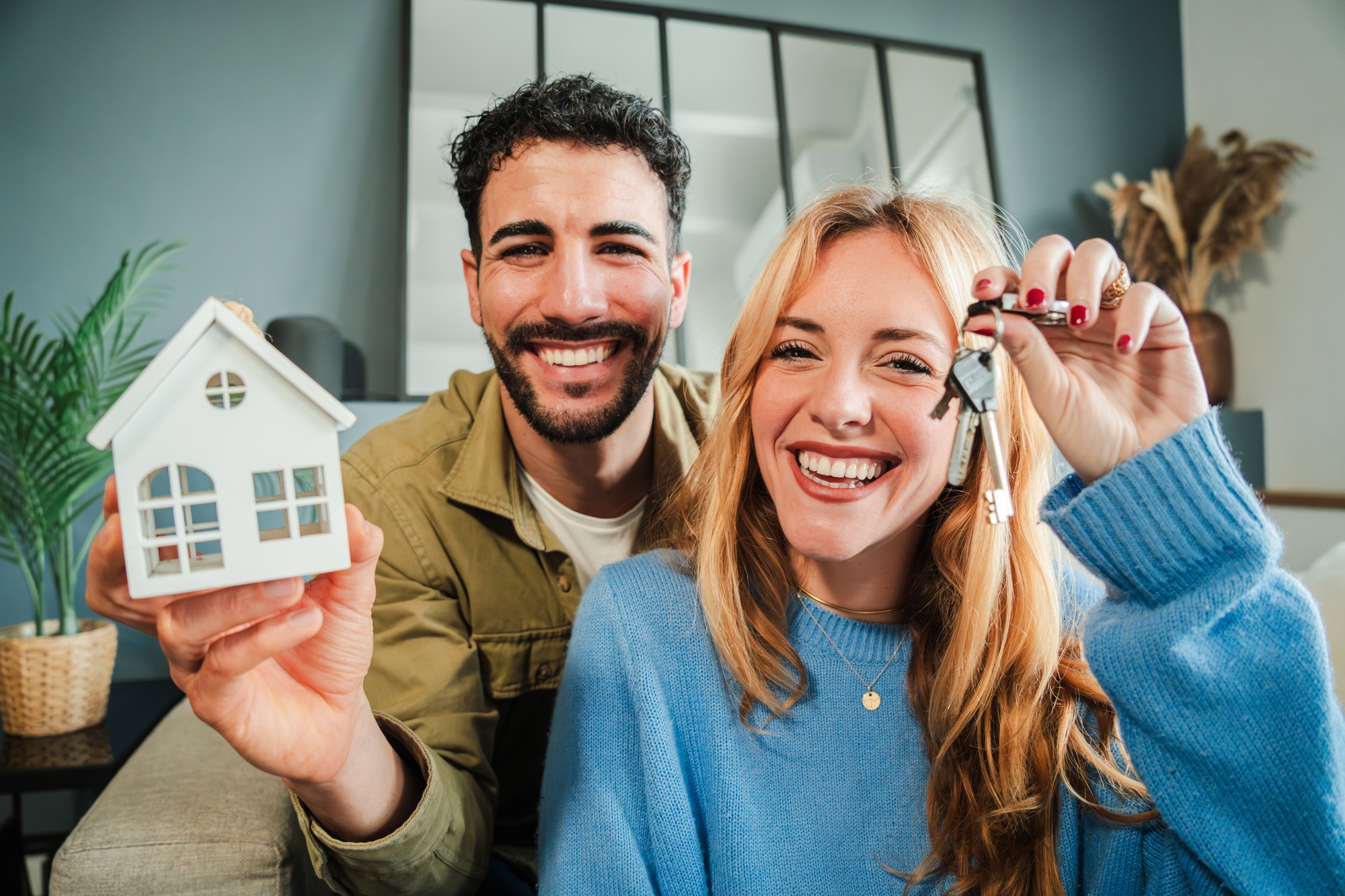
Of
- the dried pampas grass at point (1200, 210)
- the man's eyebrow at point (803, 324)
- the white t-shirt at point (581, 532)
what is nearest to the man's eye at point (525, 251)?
the white t-shirt at point (581, 532)

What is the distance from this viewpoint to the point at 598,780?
36.6 inches

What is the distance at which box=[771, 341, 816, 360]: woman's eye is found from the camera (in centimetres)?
100

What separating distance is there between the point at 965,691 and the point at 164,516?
4.77 ft

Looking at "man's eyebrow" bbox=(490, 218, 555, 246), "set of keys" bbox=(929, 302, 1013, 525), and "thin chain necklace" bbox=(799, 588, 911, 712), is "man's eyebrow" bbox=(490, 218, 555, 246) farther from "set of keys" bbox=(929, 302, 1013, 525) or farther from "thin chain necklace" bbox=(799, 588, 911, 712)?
"set of keys" bbox=(929, 302, 1013, 525)

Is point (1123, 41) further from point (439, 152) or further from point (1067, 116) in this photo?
point (439, 152)

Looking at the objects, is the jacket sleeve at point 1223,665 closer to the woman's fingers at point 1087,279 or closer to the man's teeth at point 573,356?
the woman's fingers at point 1087,279

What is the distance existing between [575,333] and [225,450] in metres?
0.77

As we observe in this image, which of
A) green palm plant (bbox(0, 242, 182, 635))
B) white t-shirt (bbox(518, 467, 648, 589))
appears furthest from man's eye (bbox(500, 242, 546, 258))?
green palm plant (bbox(0, 242, 182, 635))

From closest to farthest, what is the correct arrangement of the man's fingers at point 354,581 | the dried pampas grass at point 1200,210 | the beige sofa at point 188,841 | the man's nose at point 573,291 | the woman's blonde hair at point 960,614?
the man's fingers at point 354,581 < the woman's blonde hair at point 960,614 < the beige sofa at point 188,841 < the man's nose at point 573,291 < the dried pampas grass at point 1200,210

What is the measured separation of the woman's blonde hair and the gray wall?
1737 millimetres

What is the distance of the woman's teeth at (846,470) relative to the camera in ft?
3.08

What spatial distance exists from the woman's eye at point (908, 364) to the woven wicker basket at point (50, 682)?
5.70ft

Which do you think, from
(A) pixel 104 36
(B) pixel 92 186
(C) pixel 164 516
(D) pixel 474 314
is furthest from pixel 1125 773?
(A) pixel 104 36

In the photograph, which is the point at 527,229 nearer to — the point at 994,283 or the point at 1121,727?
the point at 994,283
